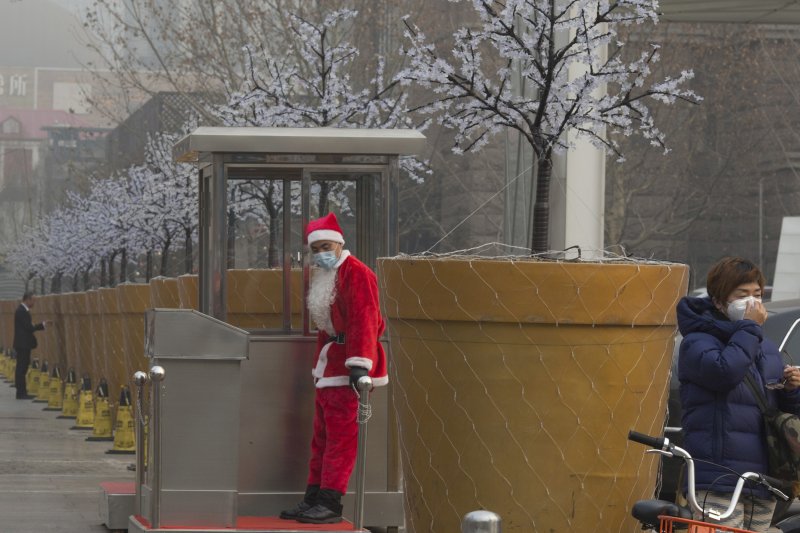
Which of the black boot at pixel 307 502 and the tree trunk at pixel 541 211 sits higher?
the tree trunk at pixel 541 211

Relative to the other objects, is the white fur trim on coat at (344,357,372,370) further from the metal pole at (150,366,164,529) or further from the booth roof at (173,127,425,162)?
the booth roof at (173,127,425,162)

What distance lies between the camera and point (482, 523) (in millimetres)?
4680

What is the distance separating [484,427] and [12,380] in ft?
116

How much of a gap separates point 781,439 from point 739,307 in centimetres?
48

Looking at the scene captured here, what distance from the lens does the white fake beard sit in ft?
27.7

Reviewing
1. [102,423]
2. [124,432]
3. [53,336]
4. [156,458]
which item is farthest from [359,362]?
[53,336]

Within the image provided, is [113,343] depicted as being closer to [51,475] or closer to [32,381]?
[51,475]

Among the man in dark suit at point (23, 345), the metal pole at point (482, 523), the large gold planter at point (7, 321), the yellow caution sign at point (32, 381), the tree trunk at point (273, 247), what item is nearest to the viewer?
the metal pole at point (482, 523)

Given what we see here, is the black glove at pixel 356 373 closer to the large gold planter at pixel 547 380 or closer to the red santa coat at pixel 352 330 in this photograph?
the red santa coat at pixel 352 330

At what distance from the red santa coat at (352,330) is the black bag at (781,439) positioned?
288cm

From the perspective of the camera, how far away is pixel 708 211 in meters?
45.7

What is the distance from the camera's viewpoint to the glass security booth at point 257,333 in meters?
8.31

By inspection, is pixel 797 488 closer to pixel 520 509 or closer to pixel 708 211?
pixel 520 509

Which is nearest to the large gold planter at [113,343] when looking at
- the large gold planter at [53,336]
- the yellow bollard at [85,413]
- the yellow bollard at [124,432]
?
the yellow bollard at [85,413]
